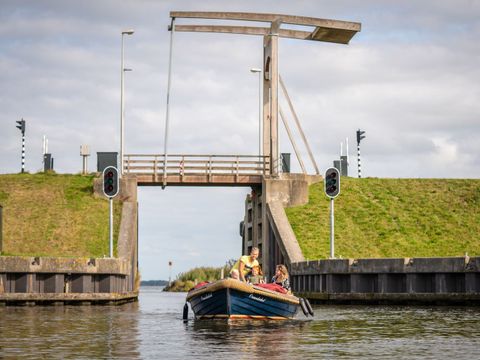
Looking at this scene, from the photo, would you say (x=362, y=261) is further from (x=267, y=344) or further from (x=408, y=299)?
(x=267, y=344)

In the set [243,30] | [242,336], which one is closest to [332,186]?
[243,30]

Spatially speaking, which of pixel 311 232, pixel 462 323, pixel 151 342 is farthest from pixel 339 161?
pixel 151 342

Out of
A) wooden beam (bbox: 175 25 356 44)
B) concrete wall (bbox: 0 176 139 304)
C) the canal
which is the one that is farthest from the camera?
wooden beam (bbox: 175 25 356 44)

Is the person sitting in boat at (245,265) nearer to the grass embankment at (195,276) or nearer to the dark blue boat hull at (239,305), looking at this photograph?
the dark blue boat hull at (239,305)

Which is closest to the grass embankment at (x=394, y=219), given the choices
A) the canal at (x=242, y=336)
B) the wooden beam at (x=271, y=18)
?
the wooden beam at (x=271, y=18)

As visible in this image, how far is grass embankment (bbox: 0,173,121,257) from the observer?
48.8m

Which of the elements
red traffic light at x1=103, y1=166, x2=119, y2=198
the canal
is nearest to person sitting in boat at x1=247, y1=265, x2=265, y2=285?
the canal

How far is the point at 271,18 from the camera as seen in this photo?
53.8 m

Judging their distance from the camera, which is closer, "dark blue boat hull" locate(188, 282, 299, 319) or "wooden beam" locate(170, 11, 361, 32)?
"dark blue boat hull" locate(188, 282, 299, 319)

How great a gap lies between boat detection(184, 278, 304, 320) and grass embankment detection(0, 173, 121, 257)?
20215 millimetres

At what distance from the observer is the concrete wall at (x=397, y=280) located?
37969 mm

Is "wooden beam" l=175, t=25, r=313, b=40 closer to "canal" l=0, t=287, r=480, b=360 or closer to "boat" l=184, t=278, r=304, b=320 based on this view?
"canal" l=0, t=287, r=480, b=360

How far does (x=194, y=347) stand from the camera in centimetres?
2081

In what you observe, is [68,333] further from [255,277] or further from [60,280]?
[60,280]
